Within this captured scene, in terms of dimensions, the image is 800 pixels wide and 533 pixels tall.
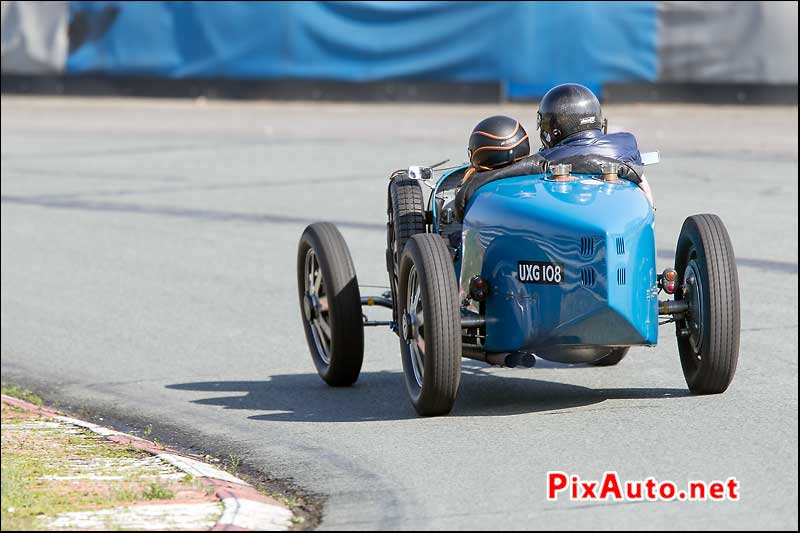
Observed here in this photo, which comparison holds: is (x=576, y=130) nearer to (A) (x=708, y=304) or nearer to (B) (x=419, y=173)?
(B) (x=419, y=173)

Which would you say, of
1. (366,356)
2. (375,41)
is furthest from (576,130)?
(375,41)

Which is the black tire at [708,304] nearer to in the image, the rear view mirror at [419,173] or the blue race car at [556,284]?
the blue race car at [556,284]

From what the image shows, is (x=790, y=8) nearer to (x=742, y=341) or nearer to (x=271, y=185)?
(x=271, y=185)

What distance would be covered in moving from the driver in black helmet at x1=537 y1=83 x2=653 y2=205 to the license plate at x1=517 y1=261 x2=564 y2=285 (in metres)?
0.77

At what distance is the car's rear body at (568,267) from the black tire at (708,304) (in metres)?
0.30

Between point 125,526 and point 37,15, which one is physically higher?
point 37,15

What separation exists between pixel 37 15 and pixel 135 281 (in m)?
20.7

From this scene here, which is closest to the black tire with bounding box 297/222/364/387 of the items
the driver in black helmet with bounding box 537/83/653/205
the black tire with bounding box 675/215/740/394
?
the driver in black helmet with bounding box 537/83/653/205

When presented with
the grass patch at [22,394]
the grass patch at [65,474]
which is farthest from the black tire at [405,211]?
the grass patch at [22,394]

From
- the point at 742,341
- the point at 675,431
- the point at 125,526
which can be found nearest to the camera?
the point at 125,526

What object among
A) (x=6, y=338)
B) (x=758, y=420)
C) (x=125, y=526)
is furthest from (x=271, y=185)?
(x=125, y=526)

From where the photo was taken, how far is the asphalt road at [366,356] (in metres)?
6.14

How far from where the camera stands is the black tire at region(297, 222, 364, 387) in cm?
816

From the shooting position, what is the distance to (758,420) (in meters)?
7.04
